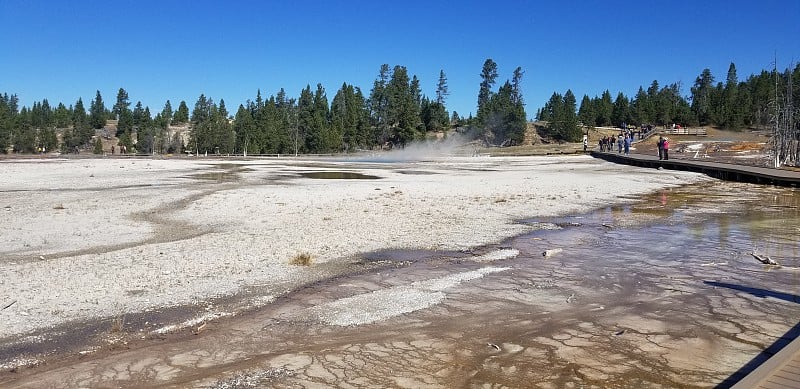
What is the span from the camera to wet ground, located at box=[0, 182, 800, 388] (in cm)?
436

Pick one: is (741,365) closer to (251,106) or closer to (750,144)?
(750,144)

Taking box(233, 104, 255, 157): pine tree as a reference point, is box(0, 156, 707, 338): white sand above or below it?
below

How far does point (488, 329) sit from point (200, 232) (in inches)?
288

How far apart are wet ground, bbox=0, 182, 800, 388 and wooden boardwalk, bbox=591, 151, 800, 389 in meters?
0.38

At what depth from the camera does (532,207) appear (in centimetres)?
1564

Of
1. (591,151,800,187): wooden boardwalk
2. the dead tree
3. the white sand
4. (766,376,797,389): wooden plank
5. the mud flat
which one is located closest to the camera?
(766,376,797,389): wooden plank

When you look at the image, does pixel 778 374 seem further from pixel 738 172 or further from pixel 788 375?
pixel 738 172

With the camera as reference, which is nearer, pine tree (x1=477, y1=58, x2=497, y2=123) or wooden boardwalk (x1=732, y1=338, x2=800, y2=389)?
wooden boardwalk (x1=732, y1=338, x2=800, y2=389)

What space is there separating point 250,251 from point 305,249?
35.1 inches

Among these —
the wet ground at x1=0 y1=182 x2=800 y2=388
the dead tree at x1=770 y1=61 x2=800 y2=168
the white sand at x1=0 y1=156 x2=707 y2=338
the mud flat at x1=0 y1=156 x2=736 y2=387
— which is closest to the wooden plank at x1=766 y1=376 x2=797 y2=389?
the wet ground at x1=0 y1=182 x2=800 y2=388

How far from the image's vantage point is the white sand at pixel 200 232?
21.5 ft

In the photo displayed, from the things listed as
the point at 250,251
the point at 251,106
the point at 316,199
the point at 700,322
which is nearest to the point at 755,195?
the point at 316,199

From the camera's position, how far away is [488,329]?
5484mm

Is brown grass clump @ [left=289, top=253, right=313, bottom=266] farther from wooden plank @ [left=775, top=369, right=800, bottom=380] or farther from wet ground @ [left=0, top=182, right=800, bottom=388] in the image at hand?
Result: wooden plank @ [left=775, top=369, right=800, bottom=380]
